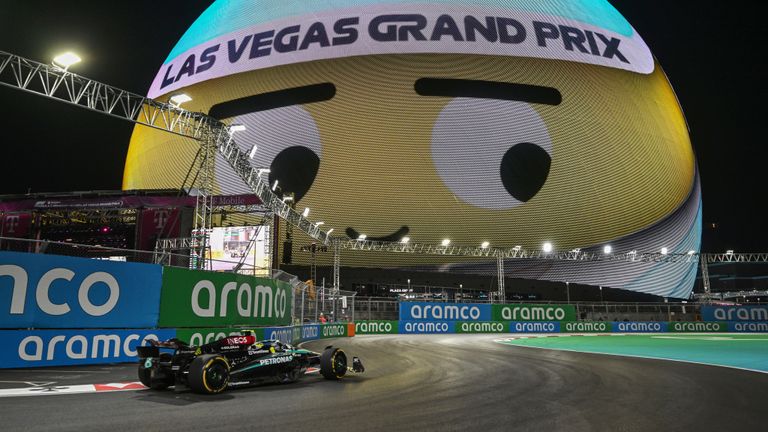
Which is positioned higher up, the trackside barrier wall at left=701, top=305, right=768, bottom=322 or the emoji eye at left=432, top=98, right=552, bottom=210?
the emoji eye at left=432, top=98, right=552, bottom=210

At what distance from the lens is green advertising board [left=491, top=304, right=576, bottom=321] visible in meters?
38.5

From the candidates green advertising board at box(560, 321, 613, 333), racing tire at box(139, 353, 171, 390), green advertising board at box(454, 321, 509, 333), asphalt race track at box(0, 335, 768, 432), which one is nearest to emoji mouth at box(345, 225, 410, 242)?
green advertising board at box(454, 321, 509, 333)

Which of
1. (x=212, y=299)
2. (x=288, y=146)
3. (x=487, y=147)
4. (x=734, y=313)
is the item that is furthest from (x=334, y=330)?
(x=734, y=313)

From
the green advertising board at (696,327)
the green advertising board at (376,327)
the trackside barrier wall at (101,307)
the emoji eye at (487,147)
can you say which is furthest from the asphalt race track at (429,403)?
the green advertising board at (696,327)

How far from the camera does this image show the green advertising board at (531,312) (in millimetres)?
38469

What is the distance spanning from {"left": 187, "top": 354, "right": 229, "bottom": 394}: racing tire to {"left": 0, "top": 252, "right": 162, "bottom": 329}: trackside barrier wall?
5.15 m

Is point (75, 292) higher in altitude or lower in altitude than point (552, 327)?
higher

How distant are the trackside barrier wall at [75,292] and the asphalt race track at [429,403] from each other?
1.14 metres

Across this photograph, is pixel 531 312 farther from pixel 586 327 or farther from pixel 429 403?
pixel 429 403

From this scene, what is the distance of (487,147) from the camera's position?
41312 mm

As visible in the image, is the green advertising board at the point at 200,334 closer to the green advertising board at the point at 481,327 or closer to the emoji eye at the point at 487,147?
the green advertising board at the point at 481,327

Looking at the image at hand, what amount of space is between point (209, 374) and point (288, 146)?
114 ft

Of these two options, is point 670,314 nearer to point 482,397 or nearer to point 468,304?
point 468,304

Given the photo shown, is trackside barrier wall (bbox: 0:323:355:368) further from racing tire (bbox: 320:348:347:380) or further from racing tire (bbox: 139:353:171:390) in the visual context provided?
racing tire (bbox: 320:348:347:380)
